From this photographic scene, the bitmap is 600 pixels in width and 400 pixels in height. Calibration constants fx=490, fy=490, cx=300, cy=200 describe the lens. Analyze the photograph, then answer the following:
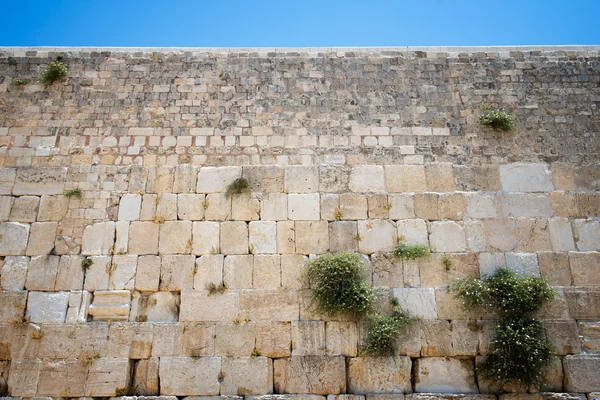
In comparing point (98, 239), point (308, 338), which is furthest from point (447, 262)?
point (98, 239)

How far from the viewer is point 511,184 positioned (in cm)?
789

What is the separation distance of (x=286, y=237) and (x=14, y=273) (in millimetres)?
4079

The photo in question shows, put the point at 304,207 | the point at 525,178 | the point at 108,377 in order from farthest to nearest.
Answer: the point at 525,178
the point at 304,207
the point at 108,377

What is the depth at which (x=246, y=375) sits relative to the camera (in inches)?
267

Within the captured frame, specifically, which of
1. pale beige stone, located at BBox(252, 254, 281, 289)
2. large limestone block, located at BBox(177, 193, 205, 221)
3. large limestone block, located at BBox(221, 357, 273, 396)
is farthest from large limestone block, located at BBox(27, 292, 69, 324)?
pale beige stone, located at BBox(252, 254, 281, 289)

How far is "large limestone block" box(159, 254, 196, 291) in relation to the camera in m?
7.22

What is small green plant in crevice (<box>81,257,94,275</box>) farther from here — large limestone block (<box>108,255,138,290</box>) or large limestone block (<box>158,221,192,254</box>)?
large limestone block (<box>158,221,192,254</box>)

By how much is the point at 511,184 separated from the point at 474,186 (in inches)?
23.8

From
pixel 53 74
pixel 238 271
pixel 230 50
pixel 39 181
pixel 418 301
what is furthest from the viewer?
pixel 230 50

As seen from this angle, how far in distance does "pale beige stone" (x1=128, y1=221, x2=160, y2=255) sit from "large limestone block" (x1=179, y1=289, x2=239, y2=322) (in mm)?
868

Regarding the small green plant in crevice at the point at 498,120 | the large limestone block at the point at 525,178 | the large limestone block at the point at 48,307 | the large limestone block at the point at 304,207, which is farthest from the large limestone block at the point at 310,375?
the small green plant in crevice at the point at 498,120

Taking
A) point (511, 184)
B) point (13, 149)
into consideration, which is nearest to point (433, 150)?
point (511, 184)

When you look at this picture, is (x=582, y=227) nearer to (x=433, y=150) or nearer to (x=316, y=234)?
(x=433, y=150)

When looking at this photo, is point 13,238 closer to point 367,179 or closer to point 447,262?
point 367,179
